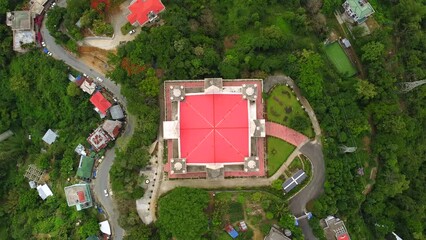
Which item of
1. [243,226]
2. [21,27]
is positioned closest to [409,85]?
[243,226]

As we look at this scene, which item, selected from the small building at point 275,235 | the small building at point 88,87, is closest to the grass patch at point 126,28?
the small building at point 88,87

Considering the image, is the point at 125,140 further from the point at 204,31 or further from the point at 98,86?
the point at 204,31

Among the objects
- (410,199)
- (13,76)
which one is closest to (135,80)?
(13,76)

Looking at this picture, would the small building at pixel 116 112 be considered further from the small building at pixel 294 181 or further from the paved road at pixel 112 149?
the small building at pixel 294 181

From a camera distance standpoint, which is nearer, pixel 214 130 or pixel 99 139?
pixel 214 130

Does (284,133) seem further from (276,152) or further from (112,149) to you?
(112,149)

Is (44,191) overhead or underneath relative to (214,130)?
overhead
